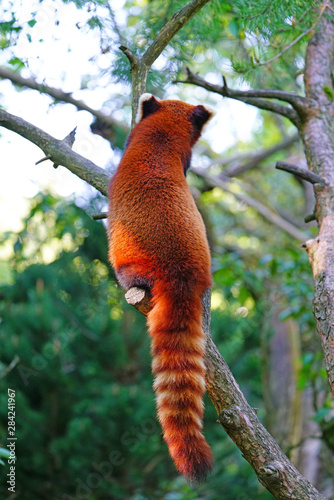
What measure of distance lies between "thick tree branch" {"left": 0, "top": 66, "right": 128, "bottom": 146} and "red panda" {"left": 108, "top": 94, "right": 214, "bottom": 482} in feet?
9.52

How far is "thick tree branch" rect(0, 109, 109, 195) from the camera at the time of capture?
3.34 metres

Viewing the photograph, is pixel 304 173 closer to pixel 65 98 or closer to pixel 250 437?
pixel 250 437

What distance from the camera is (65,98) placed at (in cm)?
643

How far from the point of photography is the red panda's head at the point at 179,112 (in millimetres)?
3492

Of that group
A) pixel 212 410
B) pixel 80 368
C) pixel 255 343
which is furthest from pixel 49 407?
pixel 255 343

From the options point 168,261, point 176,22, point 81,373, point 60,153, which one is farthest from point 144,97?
point 81,373

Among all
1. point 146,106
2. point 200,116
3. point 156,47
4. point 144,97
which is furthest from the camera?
point 200,116

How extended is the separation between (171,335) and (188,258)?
1.53 ft

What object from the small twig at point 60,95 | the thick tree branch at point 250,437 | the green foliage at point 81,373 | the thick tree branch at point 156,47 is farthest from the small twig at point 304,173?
the small twig at point 60,95

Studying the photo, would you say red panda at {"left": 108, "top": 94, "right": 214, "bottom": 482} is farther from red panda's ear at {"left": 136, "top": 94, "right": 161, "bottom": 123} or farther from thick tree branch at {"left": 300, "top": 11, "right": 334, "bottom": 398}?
thick tree branch at {"left": 300, "top": 11, "right": 334, "bottom": 398}

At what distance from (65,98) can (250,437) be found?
5333mm

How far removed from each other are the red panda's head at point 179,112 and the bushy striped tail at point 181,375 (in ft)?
4.92

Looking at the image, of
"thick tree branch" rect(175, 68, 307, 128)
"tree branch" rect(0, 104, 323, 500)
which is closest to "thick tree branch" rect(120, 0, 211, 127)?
"thick tree branch" rect(175, 68, 307, 128)

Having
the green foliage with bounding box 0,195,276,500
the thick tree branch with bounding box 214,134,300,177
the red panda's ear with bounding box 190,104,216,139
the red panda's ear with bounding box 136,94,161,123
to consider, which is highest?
the thick tree branch with bounding box 214,134,300,177
